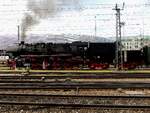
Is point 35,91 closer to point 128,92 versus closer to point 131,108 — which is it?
point 128,92

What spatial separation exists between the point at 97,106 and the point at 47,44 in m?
29.9

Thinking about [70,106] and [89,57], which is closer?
[70,106]

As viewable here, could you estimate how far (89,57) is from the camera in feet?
143

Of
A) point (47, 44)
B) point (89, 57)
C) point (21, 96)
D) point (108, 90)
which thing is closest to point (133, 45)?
point (89, 57)

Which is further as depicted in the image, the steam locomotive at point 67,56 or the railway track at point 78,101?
the steam locomotive at point 67,56

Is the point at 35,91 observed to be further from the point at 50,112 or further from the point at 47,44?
the point at 47,44

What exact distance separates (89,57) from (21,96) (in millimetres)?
27951

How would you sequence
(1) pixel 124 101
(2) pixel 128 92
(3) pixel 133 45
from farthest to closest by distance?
(3) pixel 133 45 → (2) pixel 128 92 → (1) pixel 124 101

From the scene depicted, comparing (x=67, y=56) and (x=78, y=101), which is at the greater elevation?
(x=67, y=56)

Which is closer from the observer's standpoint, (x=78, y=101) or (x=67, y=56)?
(x=78, y=101)

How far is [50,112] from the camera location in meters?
12.7

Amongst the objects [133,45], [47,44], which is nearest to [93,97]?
[47,44]

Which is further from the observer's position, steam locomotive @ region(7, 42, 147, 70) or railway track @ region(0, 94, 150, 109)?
steam locomotive @ region(7, 42, 147, 70)

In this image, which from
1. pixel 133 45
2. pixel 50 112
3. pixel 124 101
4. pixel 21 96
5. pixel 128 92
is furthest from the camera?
pixel 133 45
